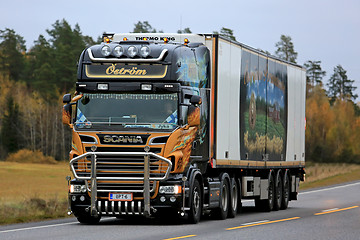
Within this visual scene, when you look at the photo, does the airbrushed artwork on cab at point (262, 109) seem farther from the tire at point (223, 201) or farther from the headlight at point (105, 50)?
the headlight at point (105, 50)

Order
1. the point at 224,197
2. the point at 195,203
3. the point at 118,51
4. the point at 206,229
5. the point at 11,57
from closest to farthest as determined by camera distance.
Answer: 1. the point at 206,229
2. the point at 118,51
3. the point at 195,203
4. the point at 224,197
5. the point at 11,57

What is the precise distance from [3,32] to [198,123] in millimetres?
135913

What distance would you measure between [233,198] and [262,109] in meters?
3.68

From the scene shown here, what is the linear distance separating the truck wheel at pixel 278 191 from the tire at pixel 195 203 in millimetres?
7894

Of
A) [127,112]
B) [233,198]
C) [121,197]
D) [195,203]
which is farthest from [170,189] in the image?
[233,198]

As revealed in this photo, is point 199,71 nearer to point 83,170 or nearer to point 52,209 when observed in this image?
point 83,170

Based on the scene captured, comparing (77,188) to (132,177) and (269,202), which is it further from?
(269,202)

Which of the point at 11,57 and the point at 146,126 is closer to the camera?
the point at 146,126

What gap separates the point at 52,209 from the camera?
23.5 meters

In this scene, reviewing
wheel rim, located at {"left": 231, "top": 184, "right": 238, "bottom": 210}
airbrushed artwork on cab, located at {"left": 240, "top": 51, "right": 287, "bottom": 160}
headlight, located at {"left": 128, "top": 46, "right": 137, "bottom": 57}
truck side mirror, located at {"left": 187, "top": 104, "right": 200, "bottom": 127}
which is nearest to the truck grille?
truck side mirror, located at {"left": 187, "top": 104, "right": 200, "bottom": 127}

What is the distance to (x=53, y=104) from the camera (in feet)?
423

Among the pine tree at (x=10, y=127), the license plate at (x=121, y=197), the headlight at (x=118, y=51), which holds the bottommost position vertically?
the license plate at (x=121, y=197)

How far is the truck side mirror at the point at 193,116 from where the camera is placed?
18.6 meters

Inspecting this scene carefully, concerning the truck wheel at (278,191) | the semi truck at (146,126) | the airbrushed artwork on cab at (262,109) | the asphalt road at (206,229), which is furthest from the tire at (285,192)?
the semi truck at (146,126)
